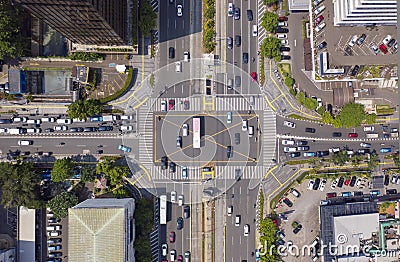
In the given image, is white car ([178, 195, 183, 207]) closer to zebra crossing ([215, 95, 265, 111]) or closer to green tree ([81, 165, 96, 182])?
green tree ([81, 165, 96, 182])

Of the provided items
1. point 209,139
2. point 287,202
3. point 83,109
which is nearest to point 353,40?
point 209,139

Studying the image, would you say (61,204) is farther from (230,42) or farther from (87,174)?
(230,42)

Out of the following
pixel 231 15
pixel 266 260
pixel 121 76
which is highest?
pixel 231 15

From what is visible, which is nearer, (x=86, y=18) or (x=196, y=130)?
(x=86, y=18)

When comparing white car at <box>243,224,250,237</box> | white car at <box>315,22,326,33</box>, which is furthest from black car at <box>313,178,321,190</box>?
white car at <box>315,22,326,33</box>

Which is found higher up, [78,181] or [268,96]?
[268,96]

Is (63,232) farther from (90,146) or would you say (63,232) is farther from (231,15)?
(231,15)

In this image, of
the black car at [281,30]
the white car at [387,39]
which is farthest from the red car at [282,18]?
the white car at [387,39]


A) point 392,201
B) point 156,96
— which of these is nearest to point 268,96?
point 156,96
